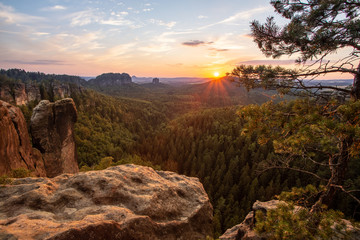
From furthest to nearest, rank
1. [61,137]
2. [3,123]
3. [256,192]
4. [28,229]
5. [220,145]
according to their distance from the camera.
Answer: [220,145], [256,192], [61,137], [3,123], [28,229]

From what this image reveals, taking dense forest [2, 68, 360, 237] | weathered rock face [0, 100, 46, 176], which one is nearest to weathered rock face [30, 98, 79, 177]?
weathered rock face [0, 100, 46, 176]

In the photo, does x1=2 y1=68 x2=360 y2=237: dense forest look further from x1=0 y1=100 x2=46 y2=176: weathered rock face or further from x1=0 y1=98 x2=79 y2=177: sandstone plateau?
x1=0 y1=100 x2=46 y2=176: weathered rock face

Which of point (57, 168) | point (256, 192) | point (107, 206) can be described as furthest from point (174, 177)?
point (256, 192)

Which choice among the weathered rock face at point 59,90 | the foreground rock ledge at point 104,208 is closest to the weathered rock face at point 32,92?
the weathered rock face at point 59,90

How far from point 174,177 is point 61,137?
2487 cm

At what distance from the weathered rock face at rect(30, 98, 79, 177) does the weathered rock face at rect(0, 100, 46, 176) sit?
255 centimetres

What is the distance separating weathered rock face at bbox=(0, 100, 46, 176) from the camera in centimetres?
1612

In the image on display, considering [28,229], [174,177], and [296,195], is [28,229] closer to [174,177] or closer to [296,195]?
[174,177]

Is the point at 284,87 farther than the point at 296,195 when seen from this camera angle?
No

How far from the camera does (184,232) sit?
8688 millimetres

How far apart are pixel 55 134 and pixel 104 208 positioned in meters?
26.1

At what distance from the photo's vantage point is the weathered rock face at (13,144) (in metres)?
16.1

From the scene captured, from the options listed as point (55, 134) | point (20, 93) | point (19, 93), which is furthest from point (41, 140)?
point (20, 93)

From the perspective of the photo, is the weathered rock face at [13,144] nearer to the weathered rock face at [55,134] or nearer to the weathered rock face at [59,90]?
the weathered rock face at [55,134]
